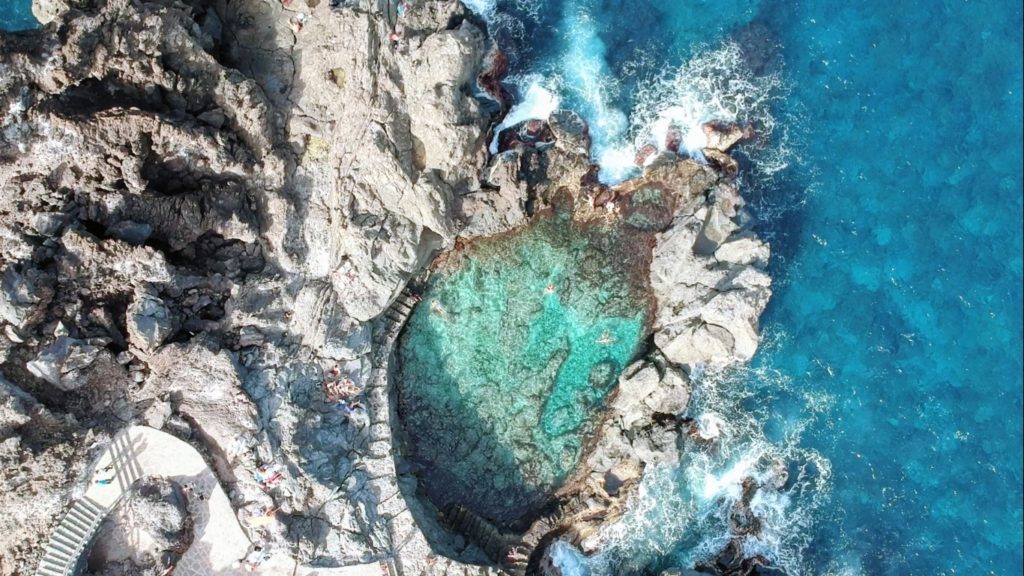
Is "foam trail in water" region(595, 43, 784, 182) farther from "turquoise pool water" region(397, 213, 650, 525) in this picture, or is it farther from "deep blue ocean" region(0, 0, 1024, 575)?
"turquoise pool water" region(397, 213, 650, 525)

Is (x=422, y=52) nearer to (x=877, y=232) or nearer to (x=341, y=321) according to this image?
(x=341, y=321)

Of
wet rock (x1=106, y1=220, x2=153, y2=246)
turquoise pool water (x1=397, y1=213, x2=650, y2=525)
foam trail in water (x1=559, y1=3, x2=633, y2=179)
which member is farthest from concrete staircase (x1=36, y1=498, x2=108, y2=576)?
foam trail in water (x1=559, y1=3, x2=633, y2=179)

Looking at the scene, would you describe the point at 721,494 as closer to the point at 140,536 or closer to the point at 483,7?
the point at 140,536

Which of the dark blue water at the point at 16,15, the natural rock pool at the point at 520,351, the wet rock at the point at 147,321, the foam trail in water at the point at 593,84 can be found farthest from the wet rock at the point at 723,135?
the dark blue water at the point at 16,15

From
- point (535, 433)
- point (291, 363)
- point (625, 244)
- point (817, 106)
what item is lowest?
point (291, 363)

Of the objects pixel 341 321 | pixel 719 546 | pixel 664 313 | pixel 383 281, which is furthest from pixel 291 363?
pixel 719 546

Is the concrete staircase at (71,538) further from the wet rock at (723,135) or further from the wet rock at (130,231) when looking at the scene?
the wet rock at (723,135)
